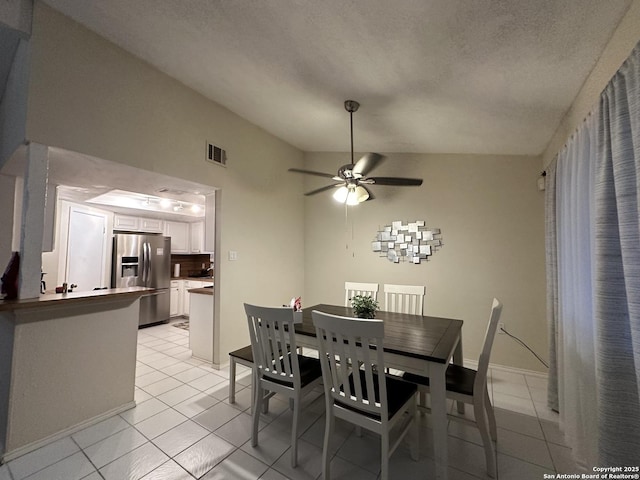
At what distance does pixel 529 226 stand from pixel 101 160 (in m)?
4.26

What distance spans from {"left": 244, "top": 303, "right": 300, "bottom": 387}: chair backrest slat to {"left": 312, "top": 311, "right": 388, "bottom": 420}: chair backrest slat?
21 centimetres

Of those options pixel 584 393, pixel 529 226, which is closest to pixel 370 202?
pixel 529 226

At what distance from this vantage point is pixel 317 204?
14.6 ft

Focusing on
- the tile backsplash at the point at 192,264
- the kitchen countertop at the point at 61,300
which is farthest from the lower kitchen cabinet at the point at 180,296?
the kitchen countertop at the point at 61,300

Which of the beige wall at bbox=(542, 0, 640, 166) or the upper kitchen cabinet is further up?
the beige wall at bbox=(542, 0, 640, 166)

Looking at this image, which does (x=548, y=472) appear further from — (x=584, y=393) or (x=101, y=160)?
(x=101, y=160)

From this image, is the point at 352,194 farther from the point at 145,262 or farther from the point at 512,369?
the point at 145,262

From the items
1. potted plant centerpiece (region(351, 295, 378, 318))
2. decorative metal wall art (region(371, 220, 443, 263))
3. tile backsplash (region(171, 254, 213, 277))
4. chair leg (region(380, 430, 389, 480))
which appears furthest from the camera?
tile backsplash (region(171, 254, 213, 277))

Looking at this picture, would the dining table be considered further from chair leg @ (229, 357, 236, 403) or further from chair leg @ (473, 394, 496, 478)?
chair leg @ (229, 357, 236, 403)

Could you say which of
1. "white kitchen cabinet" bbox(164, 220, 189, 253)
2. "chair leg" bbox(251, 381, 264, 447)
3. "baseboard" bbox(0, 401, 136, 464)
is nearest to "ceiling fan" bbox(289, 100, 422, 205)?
"chair leg" bbox(251, 381, 264, 447)

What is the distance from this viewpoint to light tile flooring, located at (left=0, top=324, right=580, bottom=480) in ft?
5.48

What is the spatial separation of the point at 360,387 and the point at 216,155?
111 inches

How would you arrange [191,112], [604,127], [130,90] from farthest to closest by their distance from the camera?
[191,112] < [130,90] < [604,127]

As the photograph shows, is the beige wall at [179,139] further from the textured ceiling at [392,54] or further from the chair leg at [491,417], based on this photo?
the chair leg at [491,417]
